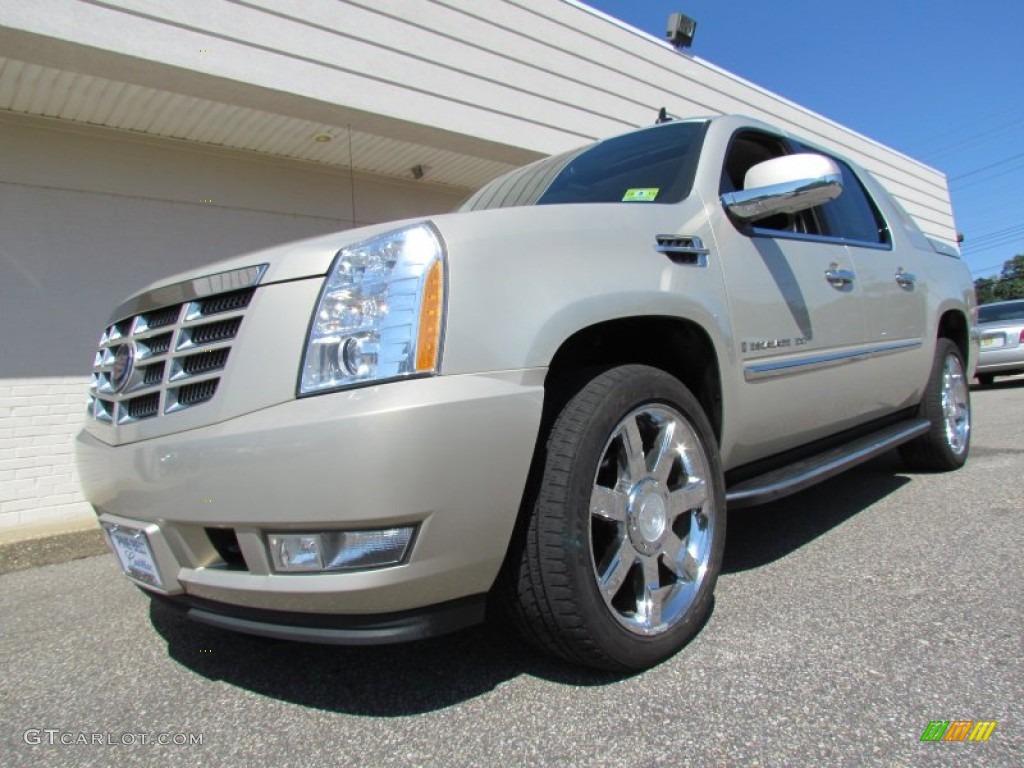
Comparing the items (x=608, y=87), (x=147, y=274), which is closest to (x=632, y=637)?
(x=147, y=274)

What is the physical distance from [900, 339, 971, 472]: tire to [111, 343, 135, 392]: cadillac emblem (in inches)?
161

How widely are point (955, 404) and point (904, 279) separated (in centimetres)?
132

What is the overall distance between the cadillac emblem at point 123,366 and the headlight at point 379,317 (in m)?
0.73

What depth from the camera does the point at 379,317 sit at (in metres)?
1.67

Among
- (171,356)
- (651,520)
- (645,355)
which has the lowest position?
(651,520)

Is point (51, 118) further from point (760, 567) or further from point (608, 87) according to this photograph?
point (760, 567)

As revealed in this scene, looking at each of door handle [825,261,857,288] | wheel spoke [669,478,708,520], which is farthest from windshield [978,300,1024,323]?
wheel spoke [669,478,708,520]

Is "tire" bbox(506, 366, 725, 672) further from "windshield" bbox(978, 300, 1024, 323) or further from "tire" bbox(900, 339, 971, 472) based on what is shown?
"windshield" bbox(978, 300, 1024, 323)

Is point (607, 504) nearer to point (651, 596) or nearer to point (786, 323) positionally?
point (651, 596)

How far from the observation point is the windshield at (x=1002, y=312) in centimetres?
1148

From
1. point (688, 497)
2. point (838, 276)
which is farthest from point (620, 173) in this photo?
point (688, 497)

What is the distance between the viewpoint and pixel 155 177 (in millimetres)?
5672

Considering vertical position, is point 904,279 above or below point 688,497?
above

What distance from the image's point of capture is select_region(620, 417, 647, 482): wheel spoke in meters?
2.03
